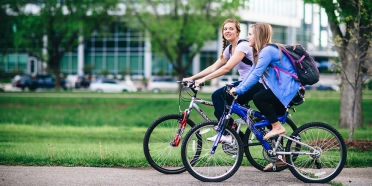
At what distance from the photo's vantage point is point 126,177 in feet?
20.5

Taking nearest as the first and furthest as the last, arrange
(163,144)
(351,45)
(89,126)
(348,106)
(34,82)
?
1. (163,144)
2. (351,45)
3. (348,106)
4. (89,126)
5. (34,82)

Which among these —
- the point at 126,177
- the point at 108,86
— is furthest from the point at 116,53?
the point at 126,177

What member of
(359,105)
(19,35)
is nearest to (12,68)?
(19,35)

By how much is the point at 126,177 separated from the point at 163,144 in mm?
658

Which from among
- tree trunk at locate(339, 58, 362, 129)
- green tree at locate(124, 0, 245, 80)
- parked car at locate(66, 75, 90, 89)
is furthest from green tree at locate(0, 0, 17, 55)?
tree trunk at locate(339, 58, 362, 129)

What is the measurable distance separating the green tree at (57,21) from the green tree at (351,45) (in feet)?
91.9

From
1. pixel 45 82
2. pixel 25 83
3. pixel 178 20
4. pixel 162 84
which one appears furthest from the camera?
pixel 162 84

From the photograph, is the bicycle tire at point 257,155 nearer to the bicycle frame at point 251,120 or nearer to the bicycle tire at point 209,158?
the bicycle frame at point 251,120

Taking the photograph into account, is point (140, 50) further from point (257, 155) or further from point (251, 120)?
point (251, 120)

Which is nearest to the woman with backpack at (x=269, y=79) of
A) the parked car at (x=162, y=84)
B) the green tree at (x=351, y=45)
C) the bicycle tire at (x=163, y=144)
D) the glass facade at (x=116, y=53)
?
the bicycle tire at (x=163, y=144)

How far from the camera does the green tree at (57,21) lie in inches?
1551

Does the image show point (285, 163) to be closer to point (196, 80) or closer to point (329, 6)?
point (196, 80)

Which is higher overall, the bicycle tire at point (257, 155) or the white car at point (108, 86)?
the bicycle tire at point (257, 155)

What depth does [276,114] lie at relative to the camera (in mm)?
6395
